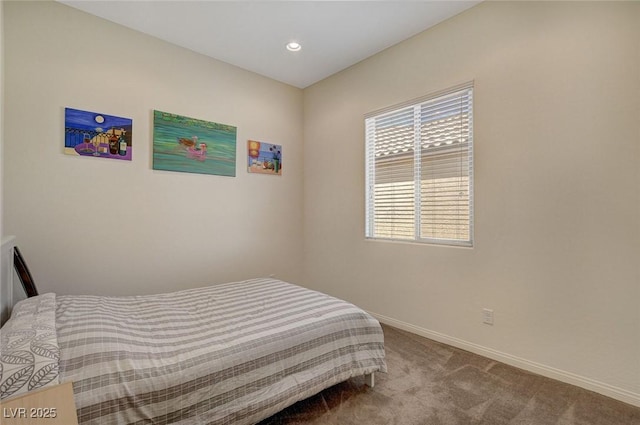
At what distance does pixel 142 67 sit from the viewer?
9.30 ft

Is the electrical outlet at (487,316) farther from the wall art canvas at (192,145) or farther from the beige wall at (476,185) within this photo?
the wall art canvas at (192,145)

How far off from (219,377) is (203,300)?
0.93m

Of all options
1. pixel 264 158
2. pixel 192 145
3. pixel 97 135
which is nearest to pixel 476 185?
pixel 264 158

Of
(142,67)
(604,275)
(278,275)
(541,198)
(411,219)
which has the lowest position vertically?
(278,275)

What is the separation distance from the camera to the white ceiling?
2455 mm

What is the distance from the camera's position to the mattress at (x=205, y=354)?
1217mm

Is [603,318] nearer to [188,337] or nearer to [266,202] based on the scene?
[188,337]

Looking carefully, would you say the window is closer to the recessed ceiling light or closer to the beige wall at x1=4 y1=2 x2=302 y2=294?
the recessed ceiling light

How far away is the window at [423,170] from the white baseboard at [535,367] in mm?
851

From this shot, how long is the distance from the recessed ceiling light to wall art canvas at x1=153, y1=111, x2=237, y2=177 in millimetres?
1061

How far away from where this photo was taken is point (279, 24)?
2.70 meters

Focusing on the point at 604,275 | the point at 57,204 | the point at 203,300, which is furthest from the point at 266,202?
the point at 604,275

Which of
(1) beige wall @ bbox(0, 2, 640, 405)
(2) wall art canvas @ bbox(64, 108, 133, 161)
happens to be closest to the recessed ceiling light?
(1) beige wall @ bbox(0, 2, 640, 405)

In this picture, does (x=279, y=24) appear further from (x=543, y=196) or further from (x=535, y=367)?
(x=535, y=367)
